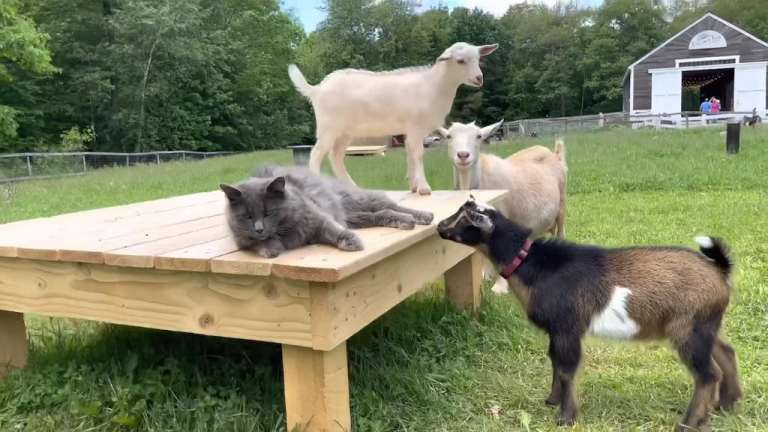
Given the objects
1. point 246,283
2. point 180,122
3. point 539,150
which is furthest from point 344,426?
point 180,122

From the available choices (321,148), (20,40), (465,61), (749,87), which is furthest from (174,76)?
(749,87)

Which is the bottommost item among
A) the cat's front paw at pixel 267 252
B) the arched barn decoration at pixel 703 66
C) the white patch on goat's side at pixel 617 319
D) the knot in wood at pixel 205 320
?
the white patch on goat's side at pixel 617 319

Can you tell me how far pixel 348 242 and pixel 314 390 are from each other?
543mm

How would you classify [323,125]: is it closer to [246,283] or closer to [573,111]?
[246,283]

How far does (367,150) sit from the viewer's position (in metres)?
4.88

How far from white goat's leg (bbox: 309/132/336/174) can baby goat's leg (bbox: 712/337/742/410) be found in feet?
7.42

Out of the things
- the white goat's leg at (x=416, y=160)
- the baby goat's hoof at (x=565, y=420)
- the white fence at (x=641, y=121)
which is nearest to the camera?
the baby goat's hoof at (x=565, y=420)

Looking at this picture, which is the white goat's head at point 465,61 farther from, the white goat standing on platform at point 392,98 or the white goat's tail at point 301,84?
the white goat's tail at point 301,84

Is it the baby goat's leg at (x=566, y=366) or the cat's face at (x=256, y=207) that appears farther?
the baby goat's leg at (x=566, y=366)

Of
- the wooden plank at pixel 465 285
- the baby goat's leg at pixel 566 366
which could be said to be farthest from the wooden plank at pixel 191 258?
the wooden plank at pixel 465 285

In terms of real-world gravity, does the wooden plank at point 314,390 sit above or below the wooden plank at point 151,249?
below

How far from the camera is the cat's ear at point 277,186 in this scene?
2178 millimetres

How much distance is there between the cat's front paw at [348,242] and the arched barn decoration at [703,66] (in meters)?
25.6

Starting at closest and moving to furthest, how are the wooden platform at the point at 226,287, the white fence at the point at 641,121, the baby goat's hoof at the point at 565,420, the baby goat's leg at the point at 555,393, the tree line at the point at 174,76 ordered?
the wooden platform at the point at 226,287, the baby goat's hoof at the point at 565,420, the baby goat's leg at the point at 555,393, the white fence at the point at 641,121, the tree line at the point at 174,76
